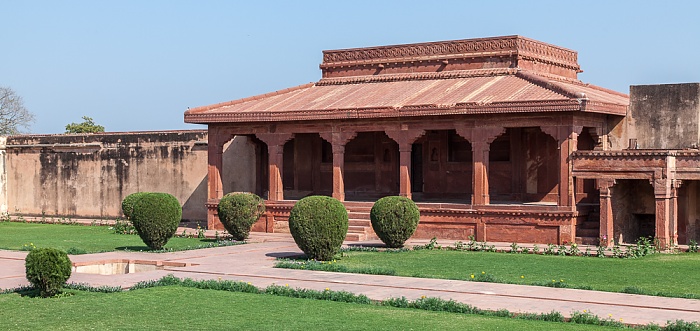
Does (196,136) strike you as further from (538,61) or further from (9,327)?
(9,327)

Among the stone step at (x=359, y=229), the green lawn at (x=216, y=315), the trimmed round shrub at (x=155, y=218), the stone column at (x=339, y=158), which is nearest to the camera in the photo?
the green lawn at (x=216, y=315)

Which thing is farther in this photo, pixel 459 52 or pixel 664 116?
pixel 459 52

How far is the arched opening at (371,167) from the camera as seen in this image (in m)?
28.3

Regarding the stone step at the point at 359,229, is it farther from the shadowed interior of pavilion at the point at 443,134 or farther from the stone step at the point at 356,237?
the stone step at the point at 356,237

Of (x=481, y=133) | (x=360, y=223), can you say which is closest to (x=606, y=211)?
(x=481, y=133)

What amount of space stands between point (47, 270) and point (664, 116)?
1538 centimetres

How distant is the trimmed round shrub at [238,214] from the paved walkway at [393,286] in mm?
3188

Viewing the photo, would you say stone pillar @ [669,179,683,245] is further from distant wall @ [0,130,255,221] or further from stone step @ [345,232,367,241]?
distant wall @ [0,130,255,221]

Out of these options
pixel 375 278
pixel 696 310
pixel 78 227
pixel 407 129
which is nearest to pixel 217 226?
pixel 78 227

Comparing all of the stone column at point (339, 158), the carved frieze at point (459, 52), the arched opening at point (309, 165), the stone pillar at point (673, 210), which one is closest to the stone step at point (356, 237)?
the stone column at point (339, 158)

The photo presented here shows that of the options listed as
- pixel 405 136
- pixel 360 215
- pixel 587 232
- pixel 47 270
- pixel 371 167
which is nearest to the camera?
pixel 47 270

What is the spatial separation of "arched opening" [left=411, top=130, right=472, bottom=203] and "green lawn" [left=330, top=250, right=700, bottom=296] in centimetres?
607

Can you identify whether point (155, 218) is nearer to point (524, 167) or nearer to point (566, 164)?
point (566, 164)

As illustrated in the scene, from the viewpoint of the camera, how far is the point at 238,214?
23562 mm
